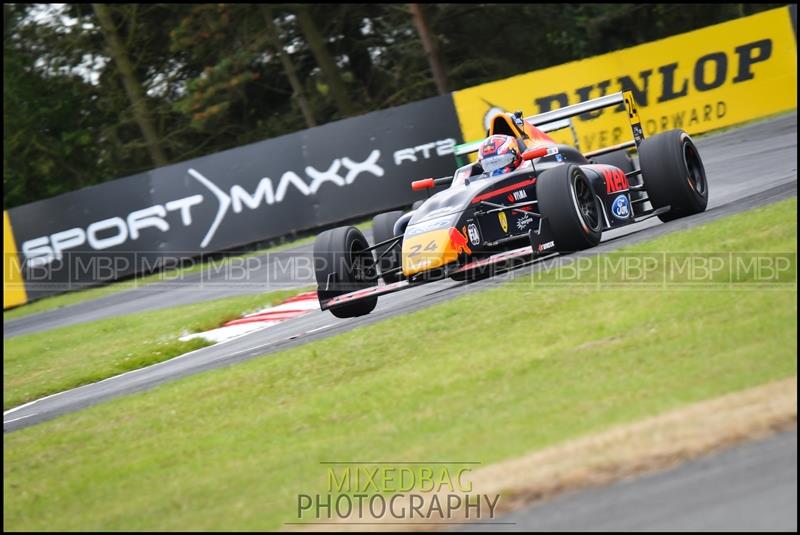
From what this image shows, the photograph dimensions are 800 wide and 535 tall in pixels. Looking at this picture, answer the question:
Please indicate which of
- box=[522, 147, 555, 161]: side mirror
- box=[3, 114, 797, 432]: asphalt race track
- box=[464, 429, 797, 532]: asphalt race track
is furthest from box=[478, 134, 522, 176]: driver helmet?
box=[464, 429, 797, 532]: asphalt race track

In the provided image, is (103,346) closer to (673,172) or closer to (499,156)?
(499,156)

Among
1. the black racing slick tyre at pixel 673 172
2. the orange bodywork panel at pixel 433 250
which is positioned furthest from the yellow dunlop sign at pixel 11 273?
the black racing slick tyre at pixel 673 172

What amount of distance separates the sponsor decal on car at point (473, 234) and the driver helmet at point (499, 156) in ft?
3.38

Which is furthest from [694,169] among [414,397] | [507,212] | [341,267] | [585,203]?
[414,397]

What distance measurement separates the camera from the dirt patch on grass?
507cm

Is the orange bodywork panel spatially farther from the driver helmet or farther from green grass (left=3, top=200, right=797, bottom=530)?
the driver helmet

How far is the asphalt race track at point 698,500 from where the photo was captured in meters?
4.38

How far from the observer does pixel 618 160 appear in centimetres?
1305

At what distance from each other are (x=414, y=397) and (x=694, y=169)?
6.04 metres

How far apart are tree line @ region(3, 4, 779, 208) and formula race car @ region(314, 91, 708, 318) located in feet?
74.2

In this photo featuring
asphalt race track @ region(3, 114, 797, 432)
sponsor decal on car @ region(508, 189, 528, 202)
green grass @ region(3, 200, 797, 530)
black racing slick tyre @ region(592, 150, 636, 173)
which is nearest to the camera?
green grass @ region(3, 200, 797, 530)

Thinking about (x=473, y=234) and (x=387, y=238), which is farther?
(x=387, y=238)

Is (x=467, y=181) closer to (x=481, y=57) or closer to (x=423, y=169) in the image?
(x=423, y=169)

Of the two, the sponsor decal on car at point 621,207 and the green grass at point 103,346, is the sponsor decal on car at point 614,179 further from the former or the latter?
the green grass at point 103,346
